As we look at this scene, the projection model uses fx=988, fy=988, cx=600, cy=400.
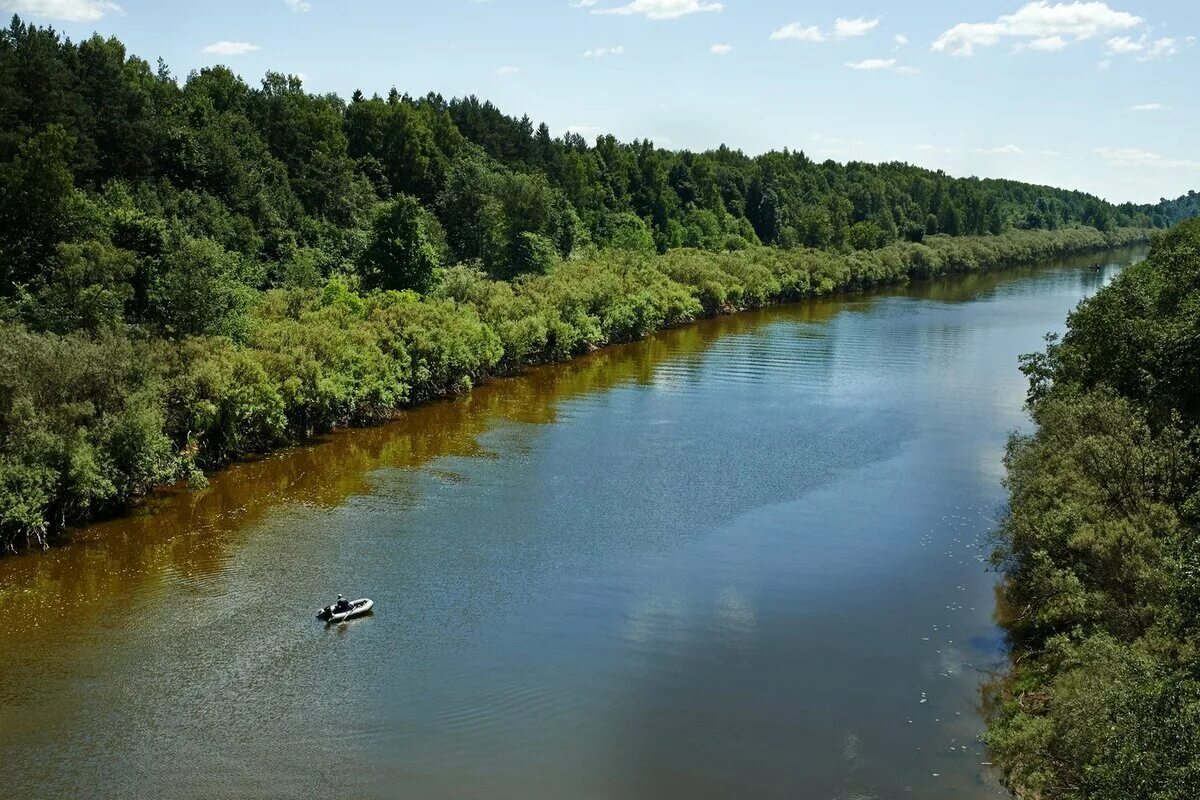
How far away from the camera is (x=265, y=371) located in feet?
155

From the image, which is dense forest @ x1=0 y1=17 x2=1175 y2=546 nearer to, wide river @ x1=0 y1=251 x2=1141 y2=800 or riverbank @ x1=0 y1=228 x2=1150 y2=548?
riverbank @ x1=0 y1=228 x2=1150 y2=548

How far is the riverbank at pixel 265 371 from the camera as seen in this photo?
36.8 metres

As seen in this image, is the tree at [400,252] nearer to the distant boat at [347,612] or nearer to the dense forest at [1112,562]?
the distant boat at [347,612]

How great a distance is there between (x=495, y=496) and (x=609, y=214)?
90605 mm

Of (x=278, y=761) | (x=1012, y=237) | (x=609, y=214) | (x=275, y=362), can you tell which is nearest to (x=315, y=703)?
(x=278, y=761)

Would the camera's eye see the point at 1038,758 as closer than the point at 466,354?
Yes

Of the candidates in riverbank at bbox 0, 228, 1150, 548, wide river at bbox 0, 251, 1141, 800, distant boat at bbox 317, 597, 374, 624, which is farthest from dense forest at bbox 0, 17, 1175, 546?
distant boat at bbox 317, 597, 374, 624

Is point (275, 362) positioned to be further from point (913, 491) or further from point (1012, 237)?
point (1012, 237)

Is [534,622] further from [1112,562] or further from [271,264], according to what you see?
[271,264]

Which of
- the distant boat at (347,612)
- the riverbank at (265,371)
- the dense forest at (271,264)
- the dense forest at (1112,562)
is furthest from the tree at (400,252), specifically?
the dense forest at (1112,562)

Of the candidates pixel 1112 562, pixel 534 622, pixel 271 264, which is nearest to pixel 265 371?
pixel 534 622

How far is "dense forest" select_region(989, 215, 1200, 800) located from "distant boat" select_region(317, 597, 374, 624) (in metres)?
18.9

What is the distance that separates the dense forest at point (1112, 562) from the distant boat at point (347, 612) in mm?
18905

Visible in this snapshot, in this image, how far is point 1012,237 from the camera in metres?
185
